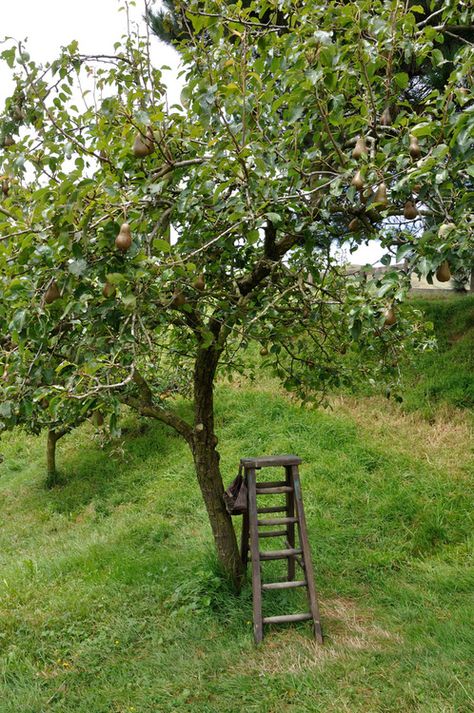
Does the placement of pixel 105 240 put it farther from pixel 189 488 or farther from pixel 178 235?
pixel 189 488

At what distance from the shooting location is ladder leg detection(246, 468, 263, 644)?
3.51 m

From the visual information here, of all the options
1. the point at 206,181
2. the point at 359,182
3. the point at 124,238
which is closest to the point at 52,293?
the point at 124,238

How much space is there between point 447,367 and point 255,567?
547 centimetres

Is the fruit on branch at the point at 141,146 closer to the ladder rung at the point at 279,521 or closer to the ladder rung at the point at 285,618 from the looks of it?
the ladder rung at the point at 279,521

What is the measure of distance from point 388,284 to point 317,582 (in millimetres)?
3009

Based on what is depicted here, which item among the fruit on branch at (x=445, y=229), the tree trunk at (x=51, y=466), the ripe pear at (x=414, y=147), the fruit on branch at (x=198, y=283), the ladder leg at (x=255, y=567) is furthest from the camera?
the tree trunk at (x=51, y=466)

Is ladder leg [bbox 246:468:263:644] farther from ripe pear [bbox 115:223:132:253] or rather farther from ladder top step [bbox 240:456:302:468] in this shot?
ripe pear [bbox 115:223:132:253]

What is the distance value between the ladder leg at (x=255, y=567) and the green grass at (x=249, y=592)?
129mm

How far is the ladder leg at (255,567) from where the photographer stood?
11.5ft

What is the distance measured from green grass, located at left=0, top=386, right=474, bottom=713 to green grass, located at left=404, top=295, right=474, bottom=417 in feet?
1.41

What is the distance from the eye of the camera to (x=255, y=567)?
362 centimetres

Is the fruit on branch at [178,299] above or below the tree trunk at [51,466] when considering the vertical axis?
above

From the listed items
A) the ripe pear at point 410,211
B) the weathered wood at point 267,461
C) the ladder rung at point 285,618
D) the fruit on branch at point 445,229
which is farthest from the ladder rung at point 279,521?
the fruit on branch at point 445,229

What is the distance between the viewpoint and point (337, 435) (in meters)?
7.27
